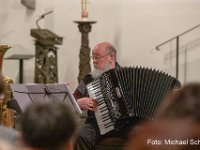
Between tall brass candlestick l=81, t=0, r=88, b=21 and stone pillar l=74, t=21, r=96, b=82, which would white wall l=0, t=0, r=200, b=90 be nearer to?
tall brass candlestick l=81, t=0, r=88, b=21

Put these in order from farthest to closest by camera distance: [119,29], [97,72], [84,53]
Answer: [119,29] → [84,53] → [97,72]

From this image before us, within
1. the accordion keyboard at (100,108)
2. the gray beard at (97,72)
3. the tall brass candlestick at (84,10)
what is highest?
the tall brass candlestick at (84,10)

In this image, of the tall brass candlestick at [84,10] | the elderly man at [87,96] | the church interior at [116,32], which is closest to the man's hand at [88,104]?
the elderly man at [87,96]

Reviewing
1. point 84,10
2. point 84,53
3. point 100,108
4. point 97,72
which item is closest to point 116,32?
point 84,10

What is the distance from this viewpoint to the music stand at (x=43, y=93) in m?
3.86

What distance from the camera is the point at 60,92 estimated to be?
3959 mm

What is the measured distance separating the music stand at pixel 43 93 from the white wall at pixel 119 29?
3696 mm

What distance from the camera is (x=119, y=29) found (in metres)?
7.74

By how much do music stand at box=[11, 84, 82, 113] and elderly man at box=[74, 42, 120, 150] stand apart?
19 cm

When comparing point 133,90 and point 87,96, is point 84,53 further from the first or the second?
point 133,90

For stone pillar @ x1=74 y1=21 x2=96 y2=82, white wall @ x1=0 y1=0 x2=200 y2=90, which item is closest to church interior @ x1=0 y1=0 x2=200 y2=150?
white wall @ x1=0 y1=0 x2=200 y2=90

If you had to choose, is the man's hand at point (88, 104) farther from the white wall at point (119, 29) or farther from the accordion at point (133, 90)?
the white wall at point (119, 29)

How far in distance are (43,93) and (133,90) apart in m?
0.72

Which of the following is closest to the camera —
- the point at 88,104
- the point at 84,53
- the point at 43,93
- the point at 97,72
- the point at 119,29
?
the point at 43,93
